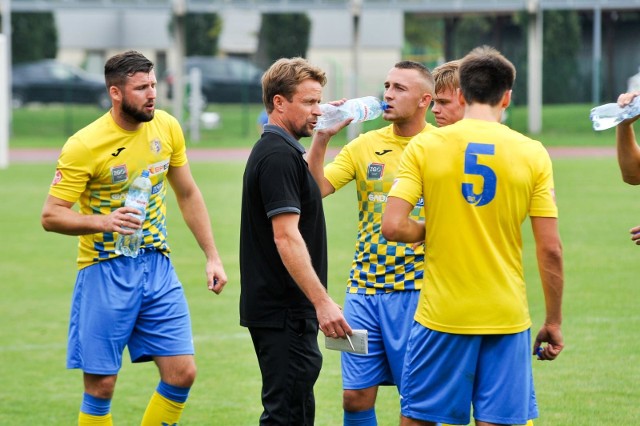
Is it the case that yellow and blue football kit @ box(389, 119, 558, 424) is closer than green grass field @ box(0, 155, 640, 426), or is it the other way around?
yellow and blue football kit @ box(389, 119, 558, 424)

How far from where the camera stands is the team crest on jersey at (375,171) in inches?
238

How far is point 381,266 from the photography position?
5.96 metres

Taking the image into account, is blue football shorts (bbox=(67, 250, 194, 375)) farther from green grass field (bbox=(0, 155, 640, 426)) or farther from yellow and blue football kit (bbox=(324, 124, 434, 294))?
green grass field (bbox=(0, 155, 640, 426))

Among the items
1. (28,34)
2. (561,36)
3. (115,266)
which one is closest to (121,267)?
(115,266)

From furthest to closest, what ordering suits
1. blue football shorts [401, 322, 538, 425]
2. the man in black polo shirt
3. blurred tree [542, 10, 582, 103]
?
1. blurred tree [542, 10, 582, 103]
2. the man in black polo shirt
3. blue football shorts [401, 322, 538, 425]

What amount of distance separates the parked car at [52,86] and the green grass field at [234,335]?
26737 millimetres

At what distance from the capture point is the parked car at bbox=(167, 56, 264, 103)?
4578 centimetres

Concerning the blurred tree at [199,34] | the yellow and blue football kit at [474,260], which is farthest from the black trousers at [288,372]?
the blurred tree at [199,34]

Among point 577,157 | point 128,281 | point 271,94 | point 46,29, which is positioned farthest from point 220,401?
point 46,29

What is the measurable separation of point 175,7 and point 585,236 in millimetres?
26880

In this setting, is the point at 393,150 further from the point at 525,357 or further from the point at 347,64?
the point at 347,64

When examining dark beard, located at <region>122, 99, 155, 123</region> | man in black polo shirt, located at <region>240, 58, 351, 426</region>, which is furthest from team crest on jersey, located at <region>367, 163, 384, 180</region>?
dark beard, located at <region>122, 99, 155, 123</region>

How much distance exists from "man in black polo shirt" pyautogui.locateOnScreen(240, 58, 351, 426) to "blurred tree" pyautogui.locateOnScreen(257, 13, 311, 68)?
162ft

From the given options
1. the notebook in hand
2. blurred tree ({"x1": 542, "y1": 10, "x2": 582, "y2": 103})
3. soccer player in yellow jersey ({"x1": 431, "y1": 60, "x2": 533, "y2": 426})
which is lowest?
the notebook in hand
